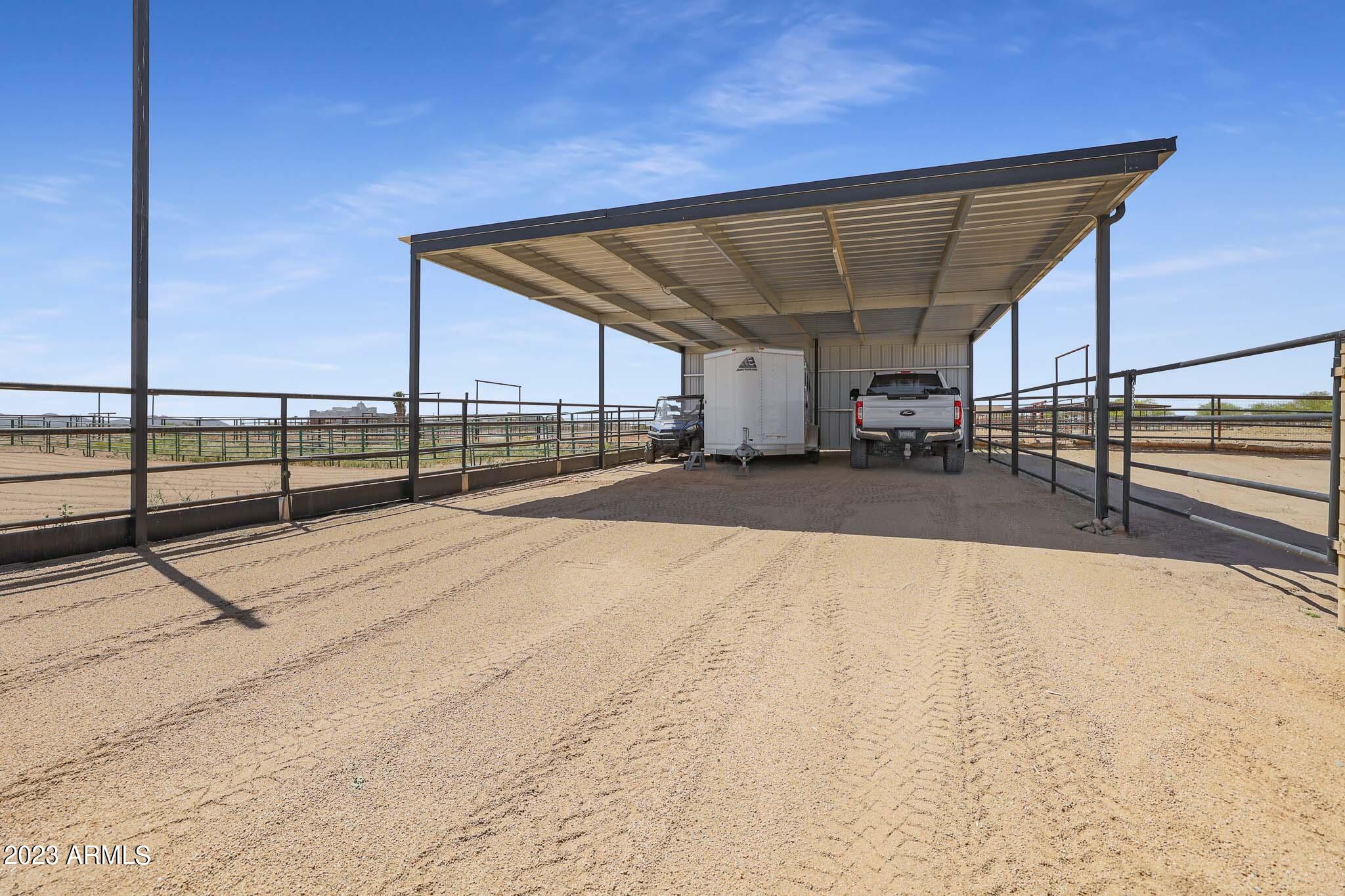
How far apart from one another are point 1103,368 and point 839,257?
4.71 metres

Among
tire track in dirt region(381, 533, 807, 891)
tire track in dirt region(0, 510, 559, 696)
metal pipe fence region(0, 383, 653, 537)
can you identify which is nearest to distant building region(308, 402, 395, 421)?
metal pipe fence region(0, 383, 653, 537)

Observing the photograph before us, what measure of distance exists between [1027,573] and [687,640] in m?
3.11

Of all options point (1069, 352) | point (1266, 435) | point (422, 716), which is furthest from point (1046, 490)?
point (1266, 435)

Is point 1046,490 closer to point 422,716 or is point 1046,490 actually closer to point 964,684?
point 964,684

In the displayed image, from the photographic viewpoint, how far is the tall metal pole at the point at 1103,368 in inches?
279

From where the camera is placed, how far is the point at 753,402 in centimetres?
1317

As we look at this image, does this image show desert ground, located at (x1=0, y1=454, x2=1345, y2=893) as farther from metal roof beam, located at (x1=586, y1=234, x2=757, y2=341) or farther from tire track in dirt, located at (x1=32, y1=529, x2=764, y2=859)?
metal roof beam, located at (x1=586, y1=234, x2=757, y2=341)

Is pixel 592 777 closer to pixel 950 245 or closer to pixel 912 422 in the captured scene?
pixel 950 245

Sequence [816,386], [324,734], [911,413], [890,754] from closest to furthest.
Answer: [890,754] → [324,734] → [911,413] → [816,386]

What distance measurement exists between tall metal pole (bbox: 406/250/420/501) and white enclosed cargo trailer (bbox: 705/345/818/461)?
6.10 meters

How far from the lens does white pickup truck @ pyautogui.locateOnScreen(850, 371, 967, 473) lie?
40.9 feet

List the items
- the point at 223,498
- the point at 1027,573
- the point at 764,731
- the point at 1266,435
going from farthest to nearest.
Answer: the point at 1266,435, the point at 223,498, the point at 1027,573, the point at 764,731

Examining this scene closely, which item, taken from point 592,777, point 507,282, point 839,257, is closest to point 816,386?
point 839,257

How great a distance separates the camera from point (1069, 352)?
12.3m
